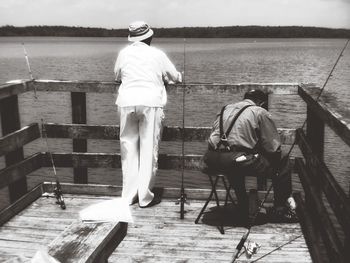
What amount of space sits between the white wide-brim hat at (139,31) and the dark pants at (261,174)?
153cm

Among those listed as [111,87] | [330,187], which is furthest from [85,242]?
[111,87]

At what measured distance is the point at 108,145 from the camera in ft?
45.5

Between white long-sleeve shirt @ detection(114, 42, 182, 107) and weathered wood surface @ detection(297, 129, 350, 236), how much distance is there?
1392mm

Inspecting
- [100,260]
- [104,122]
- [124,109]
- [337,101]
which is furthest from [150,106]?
[104,122]

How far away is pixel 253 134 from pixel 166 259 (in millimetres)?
1192

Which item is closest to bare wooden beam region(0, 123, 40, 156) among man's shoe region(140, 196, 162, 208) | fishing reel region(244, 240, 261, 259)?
man's shoe region(140, 196, 162, 208)

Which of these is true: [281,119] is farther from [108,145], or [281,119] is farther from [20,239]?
[20,239]

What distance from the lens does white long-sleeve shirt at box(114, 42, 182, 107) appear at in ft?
15.5

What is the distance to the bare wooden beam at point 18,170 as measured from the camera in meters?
4.68

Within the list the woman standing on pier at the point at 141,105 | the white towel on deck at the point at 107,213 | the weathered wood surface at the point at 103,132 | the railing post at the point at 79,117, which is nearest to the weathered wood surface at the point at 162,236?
the woman standing on pier at the point at 141,105

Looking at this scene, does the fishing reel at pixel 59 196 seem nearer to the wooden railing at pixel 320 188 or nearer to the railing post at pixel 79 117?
the railing post at pixel 79 117

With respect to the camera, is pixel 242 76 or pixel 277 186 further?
pixel 242 76

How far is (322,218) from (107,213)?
6.13 feet

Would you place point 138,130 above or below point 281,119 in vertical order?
above
